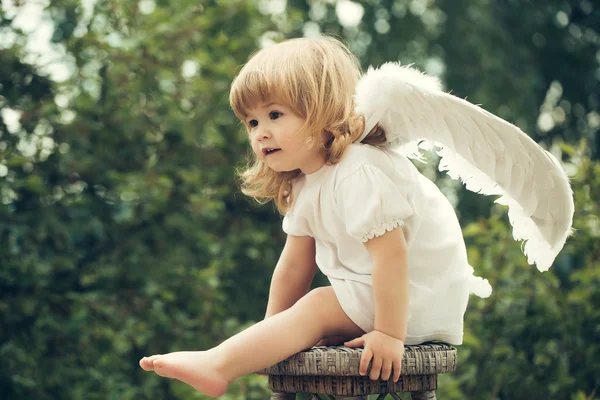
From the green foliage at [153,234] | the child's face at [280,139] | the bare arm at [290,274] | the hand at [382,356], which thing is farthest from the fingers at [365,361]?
the green foliage at [153,234]

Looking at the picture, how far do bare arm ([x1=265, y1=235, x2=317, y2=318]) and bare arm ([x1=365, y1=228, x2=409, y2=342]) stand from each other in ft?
0.97

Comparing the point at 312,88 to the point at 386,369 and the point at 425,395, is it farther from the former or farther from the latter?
the point at 425,395

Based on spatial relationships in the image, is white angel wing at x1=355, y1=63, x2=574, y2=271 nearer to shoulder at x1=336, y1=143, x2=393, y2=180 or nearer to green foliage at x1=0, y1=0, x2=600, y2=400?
shoulder at x1=336, y1=143, x2=393, y2=180

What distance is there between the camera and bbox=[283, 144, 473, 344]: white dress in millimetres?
1640

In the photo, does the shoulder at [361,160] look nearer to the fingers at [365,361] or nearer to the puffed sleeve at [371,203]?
the puffed sleeve at [371,203]

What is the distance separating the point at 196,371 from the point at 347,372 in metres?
0.33

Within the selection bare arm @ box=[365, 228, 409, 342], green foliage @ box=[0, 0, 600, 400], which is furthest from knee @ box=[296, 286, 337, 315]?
green foliage @ box=[0, 0, 600, 400]

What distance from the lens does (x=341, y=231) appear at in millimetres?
1727

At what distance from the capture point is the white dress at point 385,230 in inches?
64.6

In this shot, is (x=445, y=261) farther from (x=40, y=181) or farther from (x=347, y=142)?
(x=40, y=181)

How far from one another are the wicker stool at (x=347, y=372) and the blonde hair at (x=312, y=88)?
1.50 feet

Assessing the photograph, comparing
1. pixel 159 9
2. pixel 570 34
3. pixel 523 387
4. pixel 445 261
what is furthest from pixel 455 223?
pixel 570 34

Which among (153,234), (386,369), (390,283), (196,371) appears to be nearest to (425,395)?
(386,369)

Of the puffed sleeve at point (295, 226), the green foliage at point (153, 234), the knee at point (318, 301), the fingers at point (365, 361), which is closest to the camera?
the fingers at point (365, 361)
